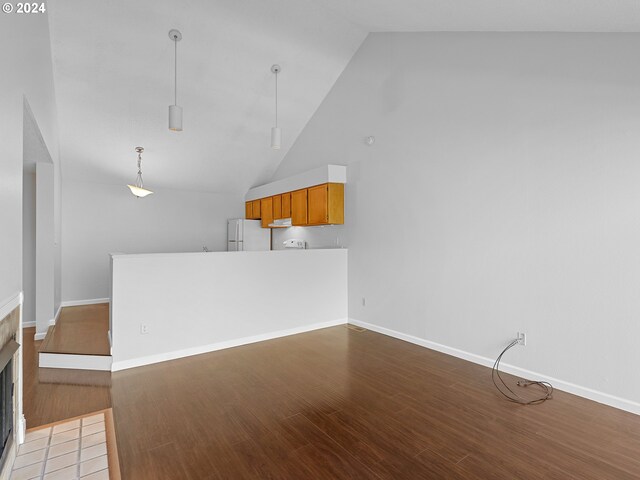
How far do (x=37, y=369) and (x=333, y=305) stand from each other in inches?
143

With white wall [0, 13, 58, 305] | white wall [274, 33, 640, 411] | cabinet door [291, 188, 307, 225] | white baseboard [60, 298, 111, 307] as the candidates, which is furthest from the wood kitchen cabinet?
white baseboard [60, 298, 111, 307]

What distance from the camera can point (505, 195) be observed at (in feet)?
11.5

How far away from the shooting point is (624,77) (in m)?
2.73

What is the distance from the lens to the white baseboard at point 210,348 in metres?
3.64

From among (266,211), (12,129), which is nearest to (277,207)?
(266,211)

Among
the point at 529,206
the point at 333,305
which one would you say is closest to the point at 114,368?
the point at 333,305

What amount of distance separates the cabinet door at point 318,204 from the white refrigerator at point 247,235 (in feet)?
7.39

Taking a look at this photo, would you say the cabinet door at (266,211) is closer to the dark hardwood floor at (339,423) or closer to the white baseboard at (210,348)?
the white baseboard at (210,348)

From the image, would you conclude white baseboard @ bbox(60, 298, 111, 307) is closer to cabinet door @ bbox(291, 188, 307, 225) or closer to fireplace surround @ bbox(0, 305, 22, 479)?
cabinet door @ bbox(291, 188, 307, 225)

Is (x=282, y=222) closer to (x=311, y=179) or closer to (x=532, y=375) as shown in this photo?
(x=311, y=179)

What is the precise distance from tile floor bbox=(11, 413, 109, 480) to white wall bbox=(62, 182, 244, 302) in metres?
4.52

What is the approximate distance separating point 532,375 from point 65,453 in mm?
3833

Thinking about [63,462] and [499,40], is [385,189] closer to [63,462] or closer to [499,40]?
[499,40]

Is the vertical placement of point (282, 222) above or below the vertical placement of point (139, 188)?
below
